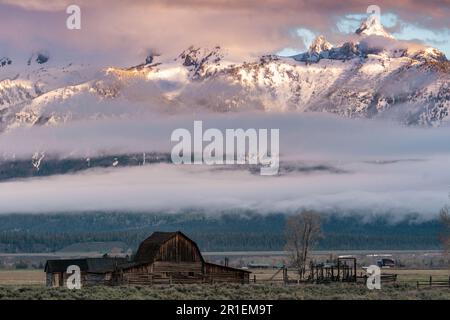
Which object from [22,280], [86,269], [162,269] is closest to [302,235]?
[22,280]

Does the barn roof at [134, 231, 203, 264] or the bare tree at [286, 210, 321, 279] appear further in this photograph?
the bare tree at [286, 210, 321, 279]

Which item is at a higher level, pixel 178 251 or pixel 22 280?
pixel 178 251

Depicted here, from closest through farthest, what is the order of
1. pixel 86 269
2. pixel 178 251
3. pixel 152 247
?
pixel 178 251
pixel 152 247
pixel 86 269

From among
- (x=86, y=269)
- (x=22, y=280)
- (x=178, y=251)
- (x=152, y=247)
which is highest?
(x=152, y=247)

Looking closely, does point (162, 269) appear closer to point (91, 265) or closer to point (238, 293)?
point (91, 265)

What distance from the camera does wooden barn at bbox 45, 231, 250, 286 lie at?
409 feet

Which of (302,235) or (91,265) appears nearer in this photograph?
(91,265)

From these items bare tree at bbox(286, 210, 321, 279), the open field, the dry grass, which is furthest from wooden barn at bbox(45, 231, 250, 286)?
bare tree at bbox(286, 210, 321, 279)

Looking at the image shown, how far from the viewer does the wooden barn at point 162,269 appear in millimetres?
124562

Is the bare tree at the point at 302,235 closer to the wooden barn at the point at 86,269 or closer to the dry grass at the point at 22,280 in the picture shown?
the dry grass at the point at 22,280

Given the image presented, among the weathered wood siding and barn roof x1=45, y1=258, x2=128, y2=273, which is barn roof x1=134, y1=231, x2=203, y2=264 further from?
barn roof x1=45, y1=258, x2=128, y2=273

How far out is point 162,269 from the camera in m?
127
